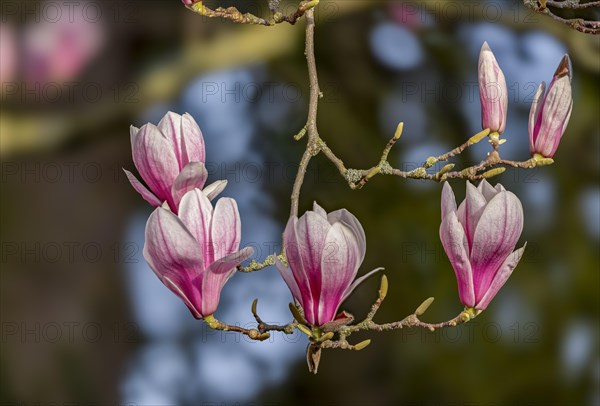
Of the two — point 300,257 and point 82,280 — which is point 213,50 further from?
point 300,257

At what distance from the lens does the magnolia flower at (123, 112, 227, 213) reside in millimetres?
471

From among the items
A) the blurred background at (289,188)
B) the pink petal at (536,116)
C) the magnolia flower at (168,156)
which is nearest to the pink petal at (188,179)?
the magnolia flower at (168,156)

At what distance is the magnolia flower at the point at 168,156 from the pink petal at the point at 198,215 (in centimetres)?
2

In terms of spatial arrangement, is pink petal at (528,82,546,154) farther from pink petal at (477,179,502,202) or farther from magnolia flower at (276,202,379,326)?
magnolia flower at (276,202,379,326)

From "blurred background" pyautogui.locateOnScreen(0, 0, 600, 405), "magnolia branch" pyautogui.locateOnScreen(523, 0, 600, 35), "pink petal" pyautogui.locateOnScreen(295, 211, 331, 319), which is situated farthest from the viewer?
"blurred background" pyautogui.locateOnScreen(0, 0, 600, 405)

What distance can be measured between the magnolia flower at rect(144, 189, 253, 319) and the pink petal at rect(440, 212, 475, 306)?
0.41 ft

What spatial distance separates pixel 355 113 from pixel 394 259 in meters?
0.28

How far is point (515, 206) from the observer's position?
0.45m

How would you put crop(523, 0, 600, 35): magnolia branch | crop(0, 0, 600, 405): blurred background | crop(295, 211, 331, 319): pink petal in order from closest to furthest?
crop(295, 211, 331, 319): pink petal, crop(523, 0, 600, 35): magnolia branch, crop(0, 0, 600, 405): blurred background

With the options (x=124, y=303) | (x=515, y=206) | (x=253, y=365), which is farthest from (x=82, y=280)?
(x=515, y=206)

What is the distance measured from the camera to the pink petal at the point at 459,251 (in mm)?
454

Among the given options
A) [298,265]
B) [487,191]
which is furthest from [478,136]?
[298,265]

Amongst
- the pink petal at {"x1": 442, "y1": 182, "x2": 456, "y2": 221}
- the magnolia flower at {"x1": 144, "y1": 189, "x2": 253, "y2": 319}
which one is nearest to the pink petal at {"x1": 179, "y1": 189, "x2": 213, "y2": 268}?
the magnolia flower at {"x1": 144, "y1": 189, "x2": 253, "y2": 319}

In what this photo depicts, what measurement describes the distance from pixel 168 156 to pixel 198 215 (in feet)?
0.20
